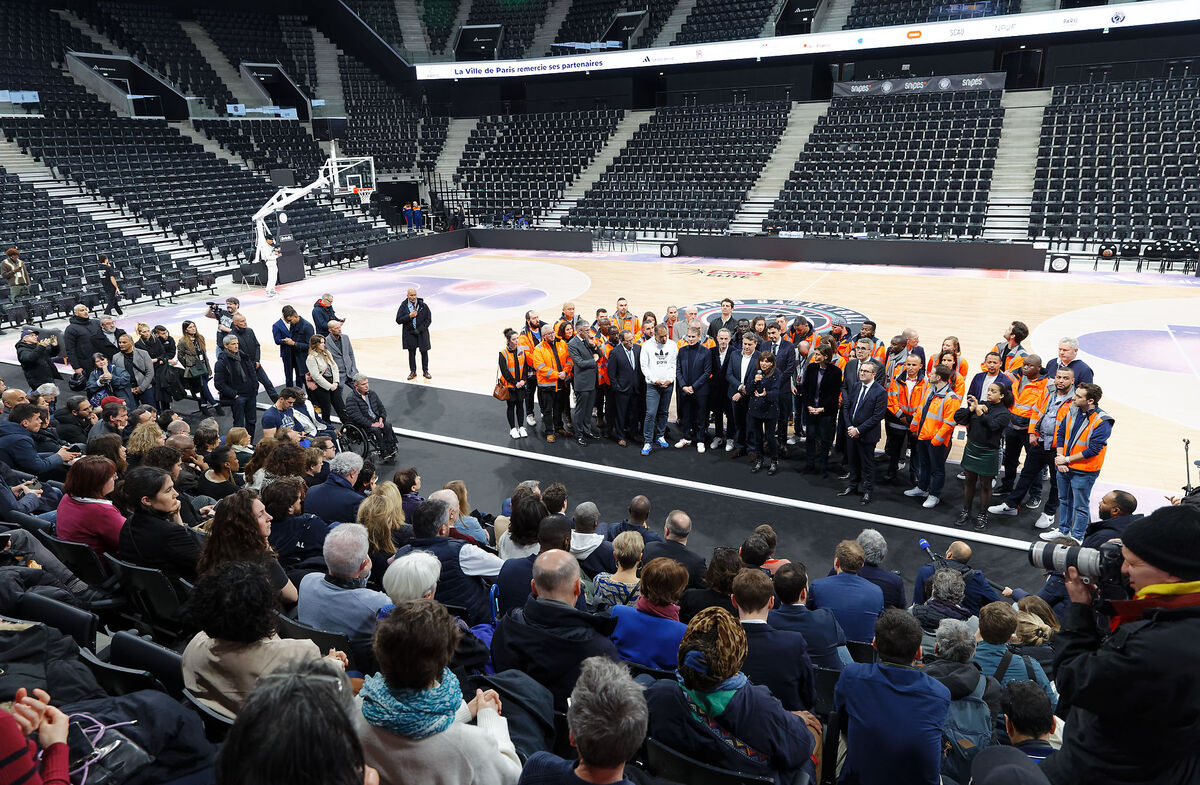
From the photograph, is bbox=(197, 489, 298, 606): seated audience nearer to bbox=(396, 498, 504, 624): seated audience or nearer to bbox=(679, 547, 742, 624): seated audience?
bbox=(396, 498, 504, 624): seated audience

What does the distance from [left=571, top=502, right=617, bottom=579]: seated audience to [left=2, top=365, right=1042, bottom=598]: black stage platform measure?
7.66 feet

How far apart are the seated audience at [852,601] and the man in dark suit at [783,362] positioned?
13.0 feet

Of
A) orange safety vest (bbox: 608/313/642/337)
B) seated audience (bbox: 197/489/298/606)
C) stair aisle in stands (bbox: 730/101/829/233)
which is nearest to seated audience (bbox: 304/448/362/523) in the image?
seated audience (bbox: 197/489/298/606)

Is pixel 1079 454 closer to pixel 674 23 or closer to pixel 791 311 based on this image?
pixel 791 311

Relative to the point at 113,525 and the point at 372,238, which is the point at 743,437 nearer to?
the point at 113,525

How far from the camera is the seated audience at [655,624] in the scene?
3586 mm

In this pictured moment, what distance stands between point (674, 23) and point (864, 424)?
32.5 m

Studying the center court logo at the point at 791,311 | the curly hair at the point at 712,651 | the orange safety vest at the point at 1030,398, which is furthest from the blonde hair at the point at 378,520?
the center court logo at the point at 791,311

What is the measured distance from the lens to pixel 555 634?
3238mm

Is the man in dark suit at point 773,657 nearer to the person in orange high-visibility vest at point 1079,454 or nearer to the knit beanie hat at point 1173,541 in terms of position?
the knit beanie hat at point 1173,541

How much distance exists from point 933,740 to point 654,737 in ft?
3.78

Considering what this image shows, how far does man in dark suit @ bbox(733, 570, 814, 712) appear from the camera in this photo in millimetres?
3383

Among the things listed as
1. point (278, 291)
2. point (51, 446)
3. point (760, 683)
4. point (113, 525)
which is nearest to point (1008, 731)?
point (760, 683)

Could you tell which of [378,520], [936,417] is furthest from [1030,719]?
[936,417]
